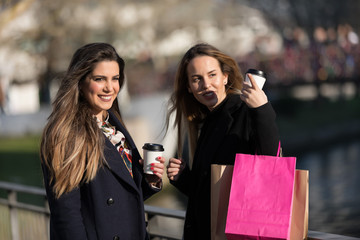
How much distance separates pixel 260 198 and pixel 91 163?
762 millimetres

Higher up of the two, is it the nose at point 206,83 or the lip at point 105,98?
the nose at point 206,83

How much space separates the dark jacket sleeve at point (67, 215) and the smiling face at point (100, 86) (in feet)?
1.47

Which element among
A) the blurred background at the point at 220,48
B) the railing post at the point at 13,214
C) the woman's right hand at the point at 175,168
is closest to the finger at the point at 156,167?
the woman's right hand at the point at 175,168

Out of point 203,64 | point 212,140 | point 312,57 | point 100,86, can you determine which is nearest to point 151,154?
point 212,140

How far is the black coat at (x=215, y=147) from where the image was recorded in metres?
2.57

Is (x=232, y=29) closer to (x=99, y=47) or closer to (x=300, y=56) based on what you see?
(x=300, y=56)

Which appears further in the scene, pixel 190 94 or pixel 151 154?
pixel 190 94

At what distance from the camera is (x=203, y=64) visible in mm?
2852

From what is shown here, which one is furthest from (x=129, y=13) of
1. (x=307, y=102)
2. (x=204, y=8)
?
(x=307, y=102)

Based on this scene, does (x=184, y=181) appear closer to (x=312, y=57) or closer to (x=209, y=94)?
(x=209, y=94)

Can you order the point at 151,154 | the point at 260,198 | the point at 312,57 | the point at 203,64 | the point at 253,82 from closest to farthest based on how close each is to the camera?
the point at 260,198 < the point at 253,82 < the point at 151,154 < the point at 203,64 < the point at 312,57

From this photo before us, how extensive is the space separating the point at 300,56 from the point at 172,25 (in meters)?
11.0

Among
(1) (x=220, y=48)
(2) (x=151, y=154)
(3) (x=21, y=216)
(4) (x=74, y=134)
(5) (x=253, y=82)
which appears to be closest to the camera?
(5) (x=253, y=82)

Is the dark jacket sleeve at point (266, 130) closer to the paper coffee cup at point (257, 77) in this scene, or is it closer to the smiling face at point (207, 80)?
the paper coffee cup at point (257, 77)
